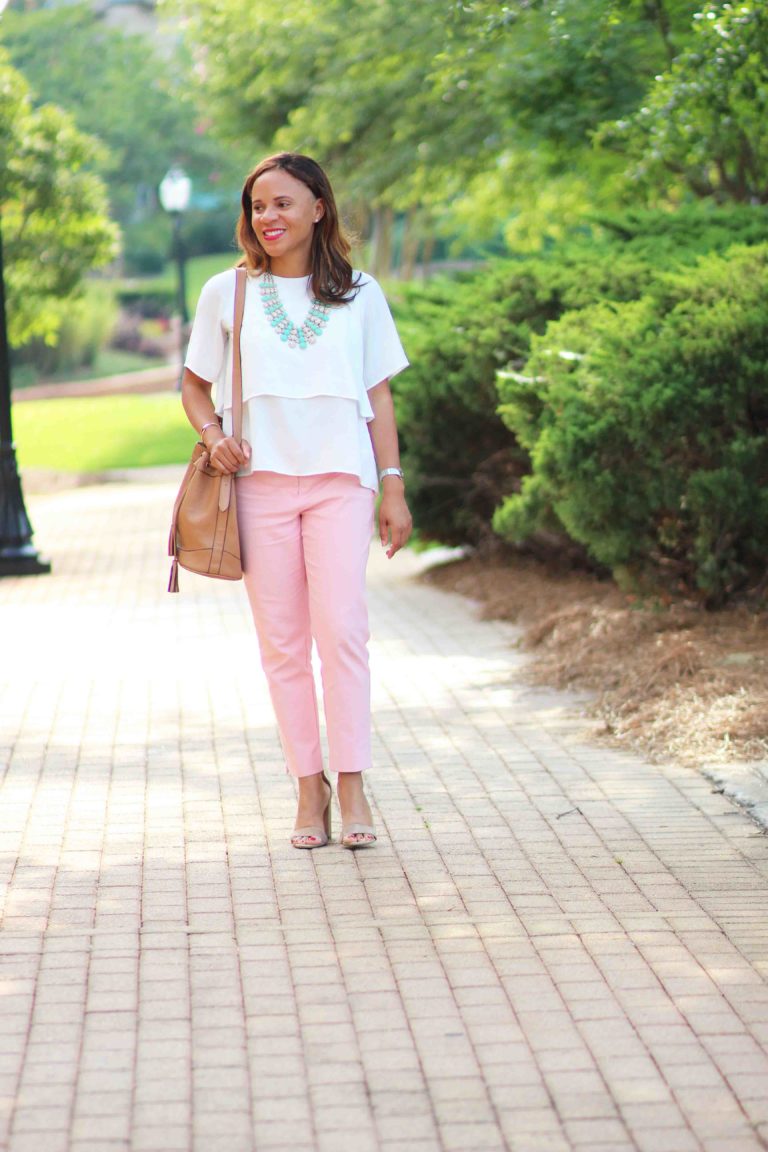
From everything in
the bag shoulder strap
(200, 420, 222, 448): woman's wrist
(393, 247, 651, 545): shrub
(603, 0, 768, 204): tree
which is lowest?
(393, 247, 651, 545): shrub

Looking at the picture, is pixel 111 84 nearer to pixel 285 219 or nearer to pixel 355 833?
pixel 285 219

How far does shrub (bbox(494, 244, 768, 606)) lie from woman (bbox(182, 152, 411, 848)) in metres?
2.92

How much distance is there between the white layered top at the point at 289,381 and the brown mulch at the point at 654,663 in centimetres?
216

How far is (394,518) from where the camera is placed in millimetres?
5109

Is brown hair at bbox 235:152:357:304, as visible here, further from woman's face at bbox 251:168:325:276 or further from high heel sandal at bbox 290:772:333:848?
high heel sandal at bbox 290:772:333:848

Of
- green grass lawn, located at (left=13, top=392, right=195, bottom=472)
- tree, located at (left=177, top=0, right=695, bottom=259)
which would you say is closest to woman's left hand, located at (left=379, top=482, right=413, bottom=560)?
tree, located at (left=177, top=0, right=695, bottom=259)

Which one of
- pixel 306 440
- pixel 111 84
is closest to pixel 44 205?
pixel 306 440

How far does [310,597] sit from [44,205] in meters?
11.5

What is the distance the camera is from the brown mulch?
6527 millimetres

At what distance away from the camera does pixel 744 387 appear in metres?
7.77

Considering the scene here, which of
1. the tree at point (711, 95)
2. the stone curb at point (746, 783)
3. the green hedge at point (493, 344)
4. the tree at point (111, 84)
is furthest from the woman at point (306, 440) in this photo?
the tree at point (111, 84)

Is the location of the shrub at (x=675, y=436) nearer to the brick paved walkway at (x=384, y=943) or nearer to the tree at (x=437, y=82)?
the brick paved walkway at (x=384, y=943)

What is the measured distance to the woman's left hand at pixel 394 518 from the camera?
5109 mm

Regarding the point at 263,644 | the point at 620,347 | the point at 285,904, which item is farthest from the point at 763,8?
the point at 285,904
